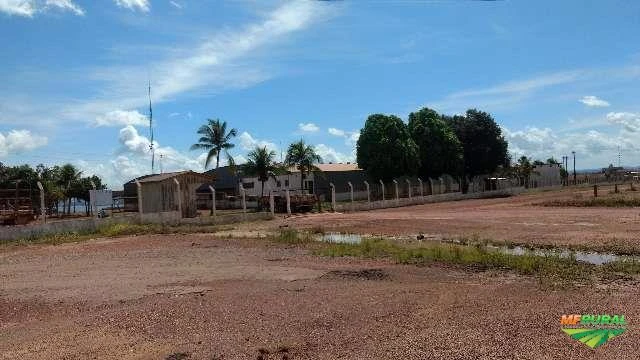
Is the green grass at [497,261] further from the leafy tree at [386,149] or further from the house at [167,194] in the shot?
the leafy tree at [386,149]

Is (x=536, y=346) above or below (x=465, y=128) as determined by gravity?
Result: below

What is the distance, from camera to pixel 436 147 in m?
59.7

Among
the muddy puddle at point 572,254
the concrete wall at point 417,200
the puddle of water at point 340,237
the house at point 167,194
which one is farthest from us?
the concrete wall at point 417,200

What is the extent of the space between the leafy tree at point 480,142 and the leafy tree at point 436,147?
374cm

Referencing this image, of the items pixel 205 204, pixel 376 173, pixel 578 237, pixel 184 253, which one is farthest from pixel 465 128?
pixel 184 253

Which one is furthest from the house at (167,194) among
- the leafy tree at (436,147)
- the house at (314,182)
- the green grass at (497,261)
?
the leafy tree at (436,147)

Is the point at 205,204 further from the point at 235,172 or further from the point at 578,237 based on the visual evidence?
the point at 578,237

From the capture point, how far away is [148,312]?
8516 mm

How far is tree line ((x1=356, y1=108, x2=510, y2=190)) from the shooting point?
184ft

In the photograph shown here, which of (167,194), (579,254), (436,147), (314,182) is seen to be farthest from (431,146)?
(579,254)

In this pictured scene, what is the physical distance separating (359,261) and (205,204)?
35711 mm

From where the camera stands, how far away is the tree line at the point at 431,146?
184ft

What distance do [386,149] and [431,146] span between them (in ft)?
21.9

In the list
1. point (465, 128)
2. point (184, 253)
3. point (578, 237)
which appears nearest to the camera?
point (184, 253)
